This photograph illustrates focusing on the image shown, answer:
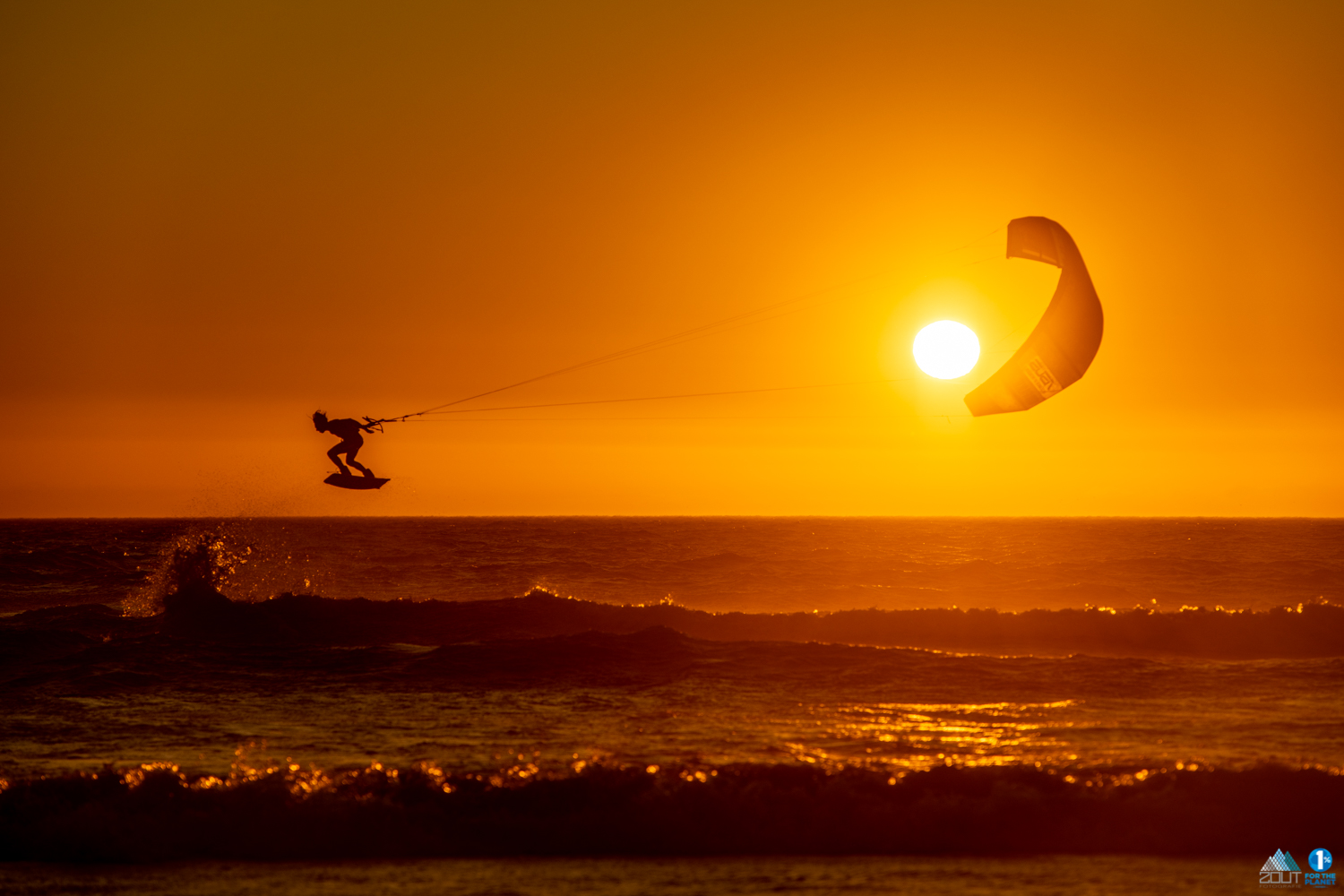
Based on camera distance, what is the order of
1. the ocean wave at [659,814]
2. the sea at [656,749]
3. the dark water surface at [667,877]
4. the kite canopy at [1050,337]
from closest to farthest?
1. the dark water surface at [667,877]
2. the sea at [656,749]
3. the ocean wave at [659,814]
4. the kite canopy at [1050,337]

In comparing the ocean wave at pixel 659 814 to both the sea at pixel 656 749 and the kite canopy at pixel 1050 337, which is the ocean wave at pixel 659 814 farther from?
the kite canopy at pixel 1050 337

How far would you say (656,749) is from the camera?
1217cm

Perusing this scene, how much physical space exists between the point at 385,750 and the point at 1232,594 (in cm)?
3002

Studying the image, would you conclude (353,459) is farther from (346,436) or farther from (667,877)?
(667,877)

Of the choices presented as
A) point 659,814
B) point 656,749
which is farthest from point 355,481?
point 659,814

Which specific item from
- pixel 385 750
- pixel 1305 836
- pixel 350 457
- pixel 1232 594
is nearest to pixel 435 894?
pixel 385 750

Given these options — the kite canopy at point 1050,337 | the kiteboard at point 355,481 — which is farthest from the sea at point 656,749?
the kite canopy at point 1050,337

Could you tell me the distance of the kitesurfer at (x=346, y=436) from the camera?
16203 millimetres

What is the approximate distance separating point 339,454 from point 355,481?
1.54ft

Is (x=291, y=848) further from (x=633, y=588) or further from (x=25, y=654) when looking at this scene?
(x=633, y=588)

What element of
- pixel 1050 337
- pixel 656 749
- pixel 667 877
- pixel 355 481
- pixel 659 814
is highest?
pixel 1050 337

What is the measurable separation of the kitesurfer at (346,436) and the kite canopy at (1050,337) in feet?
29.4

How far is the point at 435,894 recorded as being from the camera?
8.50 meters

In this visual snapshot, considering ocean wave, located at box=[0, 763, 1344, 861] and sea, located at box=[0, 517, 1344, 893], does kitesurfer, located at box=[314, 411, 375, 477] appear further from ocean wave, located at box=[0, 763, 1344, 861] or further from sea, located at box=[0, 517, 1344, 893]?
ocean wave, located at box=[0, 763, 1344, 861]
